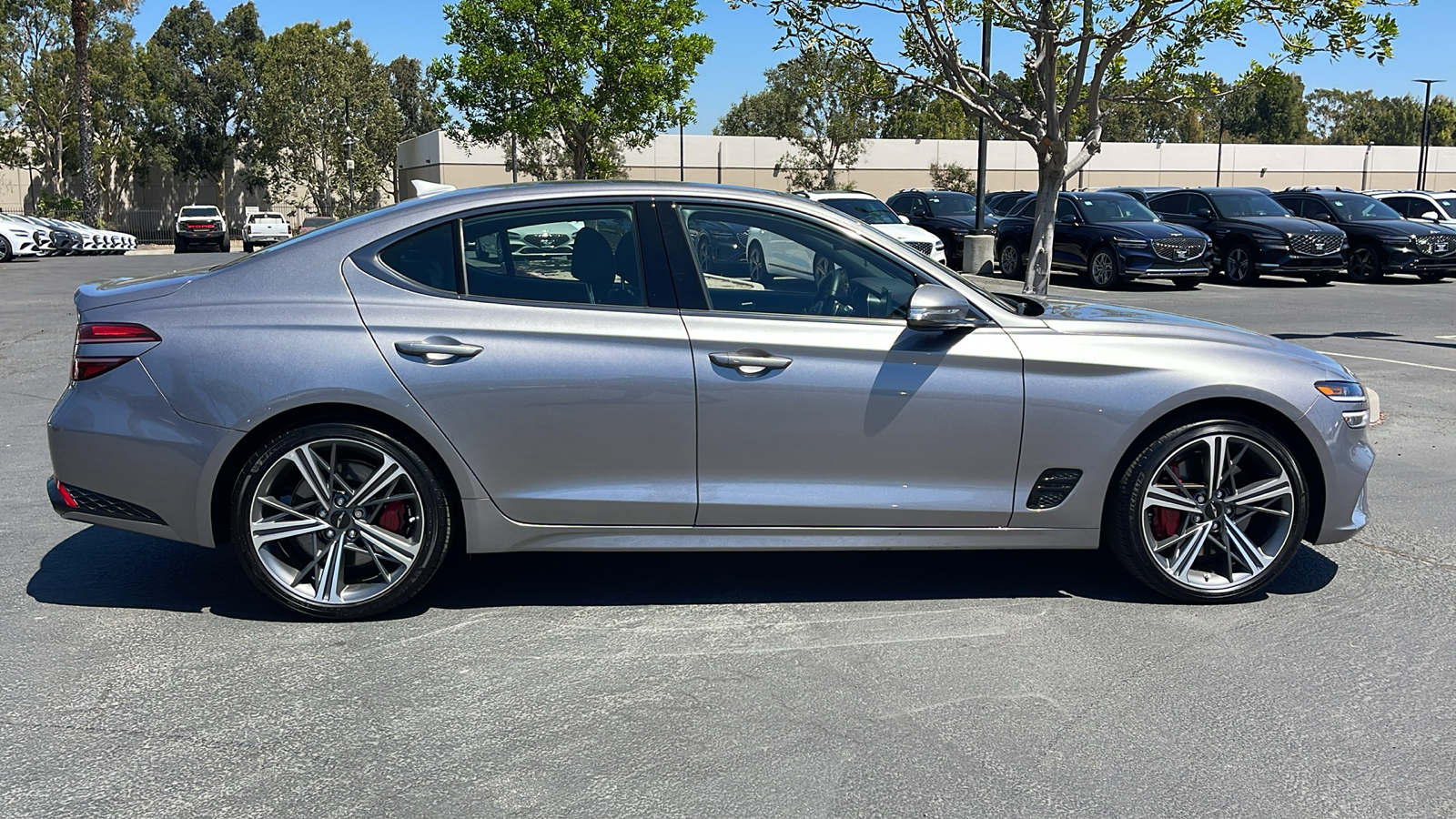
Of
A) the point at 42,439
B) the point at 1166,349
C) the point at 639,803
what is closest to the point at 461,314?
the point at 639,803

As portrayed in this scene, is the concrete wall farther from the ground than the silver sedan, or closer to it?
farther from the ground

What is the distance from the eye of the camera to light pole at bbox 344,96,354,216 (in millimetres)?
53625

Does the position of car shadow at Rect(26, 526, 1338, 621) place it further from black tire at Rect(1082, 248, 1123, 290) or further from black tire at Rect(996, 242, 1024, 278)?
black tire at Rect(996, 242, 1024, 278)

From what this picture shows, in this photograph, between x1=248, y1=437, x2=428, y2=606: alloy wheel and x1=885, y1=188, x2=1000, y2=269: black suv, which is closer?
x1=248, y1=437, x2=428, y2=606: alloy wheel

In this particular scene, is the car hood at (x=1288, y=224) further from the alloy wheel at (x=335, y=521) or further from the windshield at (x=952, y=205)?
the alloy wheel at (x=335, y=521)

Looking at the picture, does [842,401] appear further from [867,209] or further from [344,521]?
[867,209]

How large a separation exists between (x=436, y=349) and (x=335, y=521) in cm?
74

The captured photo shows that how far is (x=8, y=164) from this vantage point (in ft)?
188

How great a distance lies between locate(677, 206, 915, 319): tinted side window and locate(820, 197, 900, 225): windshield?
55.1ft

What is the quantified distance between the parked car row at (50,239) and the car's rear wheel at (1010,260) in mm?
25446

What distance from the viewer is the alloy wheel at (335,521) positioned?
14.8ft

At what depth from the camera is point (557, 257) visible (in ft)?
15.3

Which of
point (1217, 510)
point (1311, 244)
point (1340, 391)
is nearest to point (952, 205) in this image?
point (1311, 244)

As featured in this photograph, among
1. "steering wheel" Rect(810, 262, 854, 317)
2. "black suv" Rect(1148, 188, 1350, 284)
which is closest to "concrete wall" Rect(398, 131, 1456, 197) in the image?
"black suv" Rect(1148, 188, 1350, 284)
